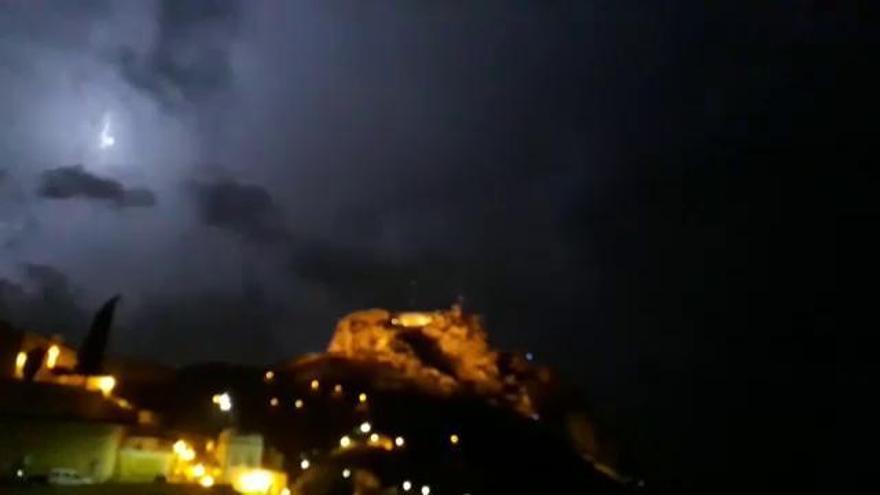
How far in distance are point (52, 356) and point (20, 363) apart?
4.95 meters

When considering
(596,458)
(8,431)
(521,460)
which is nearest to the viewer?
(8,431)

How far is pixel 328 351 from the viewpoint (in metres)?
111

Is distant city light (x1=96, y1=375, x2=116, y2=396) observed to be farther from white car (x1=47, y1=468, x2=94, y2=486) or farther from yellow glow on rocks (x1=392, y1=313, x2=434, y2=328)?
yellow glow on rocks (x1=392, y1=313, x2=434, y2=328)

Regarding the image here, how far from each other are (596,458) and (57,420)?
8393 cm

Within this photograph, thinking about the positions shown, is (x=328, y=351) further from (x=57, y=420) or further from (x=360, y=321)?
(x=57, y=420)

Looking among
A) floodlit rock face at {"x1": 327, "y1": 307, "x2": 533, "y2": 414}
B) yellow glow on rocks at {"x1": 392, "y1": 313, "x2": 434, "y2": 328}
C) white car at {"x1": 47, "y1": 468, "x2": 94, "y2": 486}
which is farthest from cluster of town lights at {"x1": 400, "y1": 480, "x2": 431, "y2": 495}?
yellow glow on rocks at {"x1": 392, "y1": 313, "x2": 434, "y2": 328}

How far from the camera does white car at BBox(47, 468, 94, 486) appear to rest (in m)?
28.9

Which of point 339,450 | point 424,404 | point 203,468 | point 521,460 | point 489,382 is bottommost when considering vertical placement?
point 203,468

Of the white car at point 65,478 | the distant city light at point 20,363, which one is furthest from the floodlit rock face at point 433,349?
the white car at point 65,478

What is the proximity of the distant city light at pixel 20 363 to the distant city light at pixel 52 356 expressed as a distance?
2.47m

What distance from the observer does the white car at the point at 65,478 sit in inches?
1137

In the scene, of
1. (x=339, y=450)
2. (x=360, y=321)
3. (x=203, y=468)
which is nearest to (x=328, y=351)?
(x=360, y=321)

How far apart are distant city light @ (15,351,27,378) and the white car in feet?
31.9

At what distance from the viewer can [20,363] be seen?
42125mm
